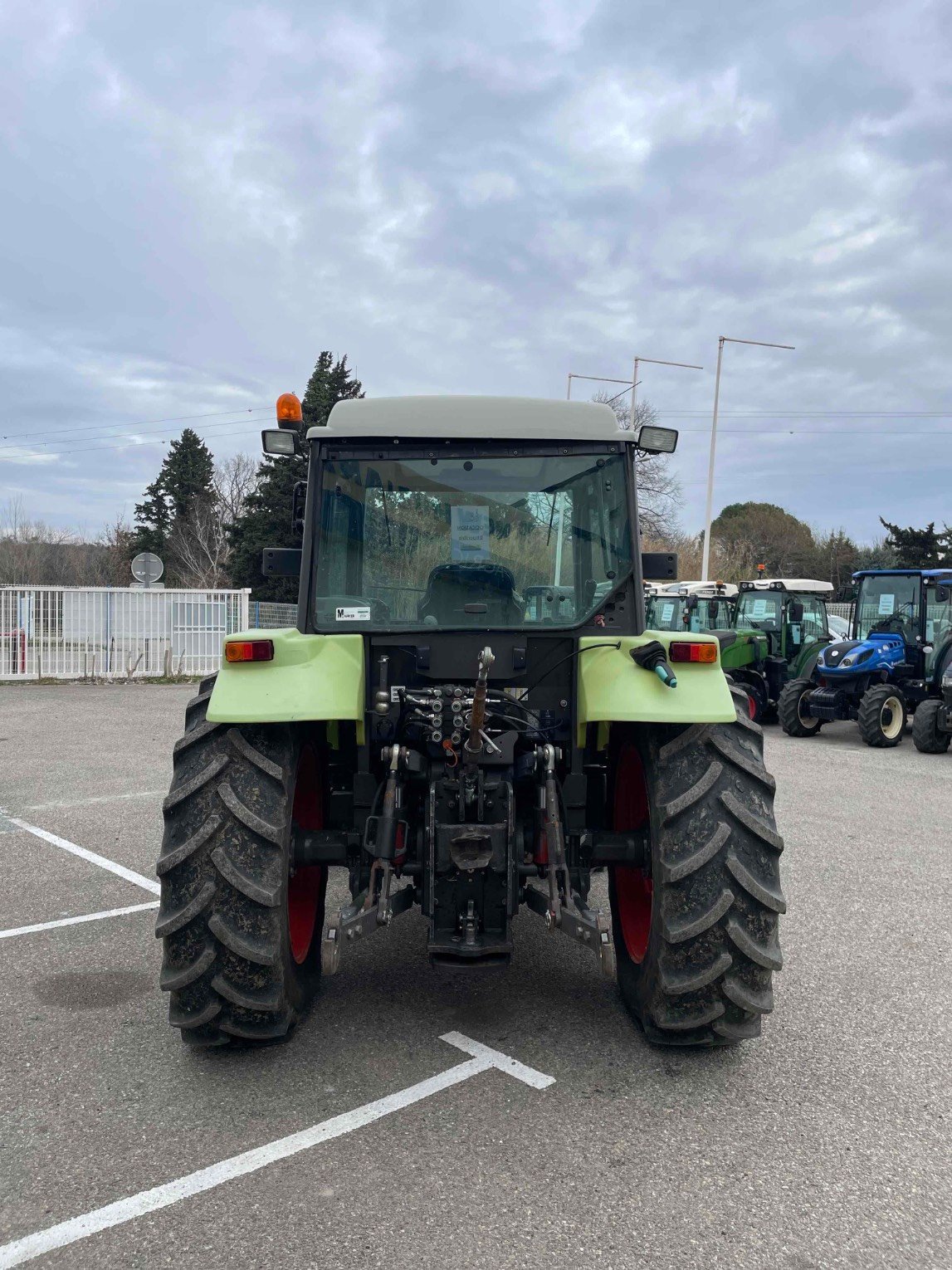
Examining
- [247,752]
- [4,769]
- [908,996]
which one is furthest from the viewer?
[4,769]

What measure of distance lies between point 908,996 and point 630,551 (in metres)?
2.30

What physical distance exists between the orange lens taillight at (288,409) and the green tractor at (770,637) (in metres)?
11.1

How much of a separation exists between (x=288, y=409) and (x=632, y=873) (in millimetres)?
2609

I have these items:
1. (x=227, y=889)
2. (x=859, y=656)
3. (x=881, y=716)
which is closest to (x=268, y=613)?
(x=859, y=656)

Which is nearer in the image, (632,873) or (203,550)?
(632,873)

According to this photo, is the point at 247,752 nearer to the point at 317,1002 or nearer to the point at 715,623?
the point at 317,1002

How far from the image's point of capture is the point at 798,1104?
3244mm

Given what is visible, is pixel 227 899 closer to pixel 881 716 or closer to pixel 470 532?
pixel 470 532

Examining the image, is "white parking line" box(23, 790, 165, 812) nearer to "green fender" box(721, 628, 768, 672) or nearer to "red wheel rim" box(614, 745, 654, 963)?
"red wheel rim" box(614, 745, 654, 963)

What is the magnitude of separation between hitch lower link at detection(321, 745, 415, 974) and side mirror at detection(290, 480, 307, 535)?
1218mm

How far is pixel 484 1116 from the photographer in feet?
10.3

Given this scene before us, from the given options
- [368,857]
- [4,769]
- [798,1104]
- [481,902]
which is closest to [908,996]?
[798,1104]

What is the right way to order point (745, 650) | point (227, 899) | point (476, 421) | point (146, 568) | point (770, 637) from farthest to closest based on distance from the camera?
point (146, 568)
point (770, 637)
point (745, 650)
point (476, 421)
point (227, 899)

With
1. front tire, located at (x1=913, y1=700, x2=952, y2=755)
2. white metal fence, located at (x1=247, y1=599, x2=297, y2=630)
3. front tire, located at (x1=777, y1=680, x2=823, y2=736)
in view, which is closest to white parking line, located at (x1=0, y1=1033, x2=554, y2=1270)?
front tire, located at (x1=913, y1=700, x2=952, y2=755)
